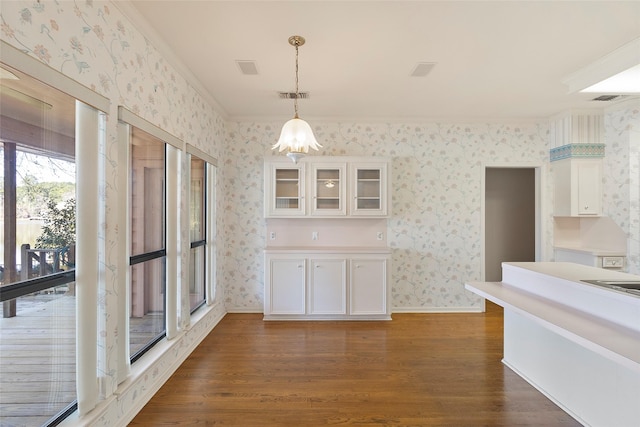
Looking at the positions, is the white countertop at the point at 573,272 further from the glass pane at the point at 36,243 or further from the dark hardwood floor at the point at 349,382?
the glass pane at the point at 36,243

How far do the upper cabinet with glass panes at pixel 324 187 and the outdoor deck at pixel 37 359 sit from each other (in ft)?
8.64

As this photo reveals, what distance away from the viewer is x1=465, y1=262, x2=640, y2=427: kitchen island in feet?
5.52

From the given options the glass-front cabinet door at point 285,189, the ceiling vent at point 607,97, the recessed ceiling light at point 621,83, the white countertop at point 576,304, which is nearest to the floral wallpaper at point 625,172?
the ceiling vent at point 607,97

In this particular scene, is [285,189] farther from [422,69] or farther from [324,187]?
[422,69]

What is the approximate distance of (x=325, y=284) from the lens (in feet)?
13.1

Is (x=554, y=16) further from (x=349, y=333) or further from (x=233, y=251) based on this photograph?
(x=233, y=251)

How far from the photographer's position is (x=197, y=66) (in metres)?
2.89

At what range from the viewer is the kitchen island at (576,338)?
5.52 feet

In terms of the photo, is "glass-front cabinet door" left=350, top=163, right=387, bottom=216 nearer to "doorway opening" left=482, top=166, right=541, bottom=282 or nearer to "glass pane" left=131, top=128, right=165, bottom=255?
"glass pane" left=131, top=128, right=165, bottom=255

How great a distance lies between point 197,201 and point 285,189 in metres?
1.14

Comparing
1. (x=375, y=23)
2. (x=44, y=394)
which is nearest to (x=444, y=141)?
(x=375, y=23)

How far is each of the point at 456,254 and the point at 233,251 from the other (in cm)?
320

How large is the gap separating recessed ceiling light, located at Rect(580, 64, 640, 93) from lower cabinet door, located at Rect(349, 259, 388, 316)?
2.70 metres

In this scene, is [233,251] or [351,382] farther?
[233,251]
